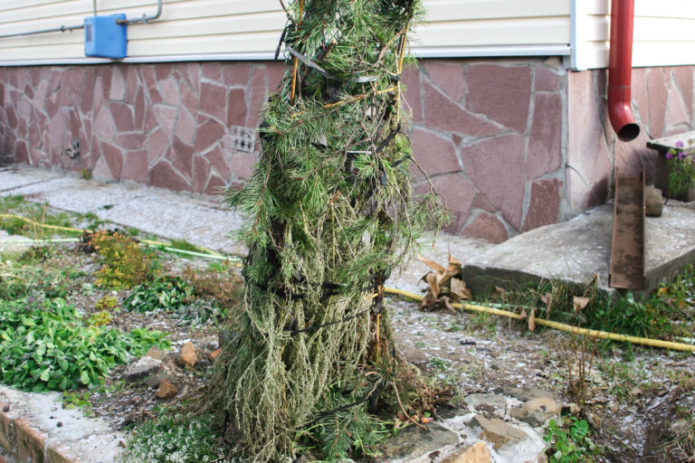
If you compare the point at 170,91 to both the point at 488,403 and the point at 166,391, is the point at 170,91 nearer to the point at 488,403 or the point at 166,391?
the point at 166,391

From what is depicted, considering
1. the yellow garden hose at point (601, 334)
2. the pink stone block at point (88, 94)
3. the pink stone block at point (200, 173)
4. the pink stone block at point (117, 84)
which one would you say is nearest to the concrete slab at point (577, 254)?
the yellow garden hose at point (601, 334)

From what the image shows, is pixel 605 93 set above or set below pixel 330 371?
above

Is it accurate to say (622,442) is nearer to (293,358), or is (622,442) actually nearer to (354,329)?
(354,329)

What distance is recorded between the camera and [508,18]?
520 centimetres

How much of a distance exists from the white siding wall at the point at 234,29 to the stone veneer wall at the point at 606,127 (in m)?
0.46

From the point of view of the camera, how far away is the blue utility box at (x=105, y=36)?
8.19 m

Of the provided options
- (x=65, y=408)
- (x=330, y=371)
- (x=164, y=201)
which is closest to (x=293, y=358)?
(x=330, y=371)

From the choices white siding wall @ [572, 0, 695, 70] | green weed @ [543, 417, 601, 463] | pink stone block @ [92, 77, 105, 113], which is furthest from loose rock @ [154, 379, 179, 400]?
pink stone block @ [92, 77, 105, 113]

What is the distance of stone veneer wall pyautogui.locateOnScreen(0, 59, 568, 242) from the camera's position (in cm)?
525

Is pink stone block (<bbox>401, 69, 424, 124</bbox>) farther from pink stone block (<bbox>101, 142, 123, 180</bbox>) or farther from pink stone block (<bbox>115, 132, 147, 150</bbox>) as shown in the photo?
pink stone block (<bbox>101, 142, 123, 180</bbox>)

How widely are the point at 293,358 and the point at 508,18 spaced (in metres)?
3.59

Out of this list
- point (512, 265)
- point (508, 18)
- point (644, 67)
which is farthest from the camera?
point (644, 67)

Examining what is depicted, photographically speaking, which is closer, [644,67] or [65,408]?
[65,408]

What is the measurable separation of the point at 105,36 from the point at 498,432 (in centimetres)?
714
